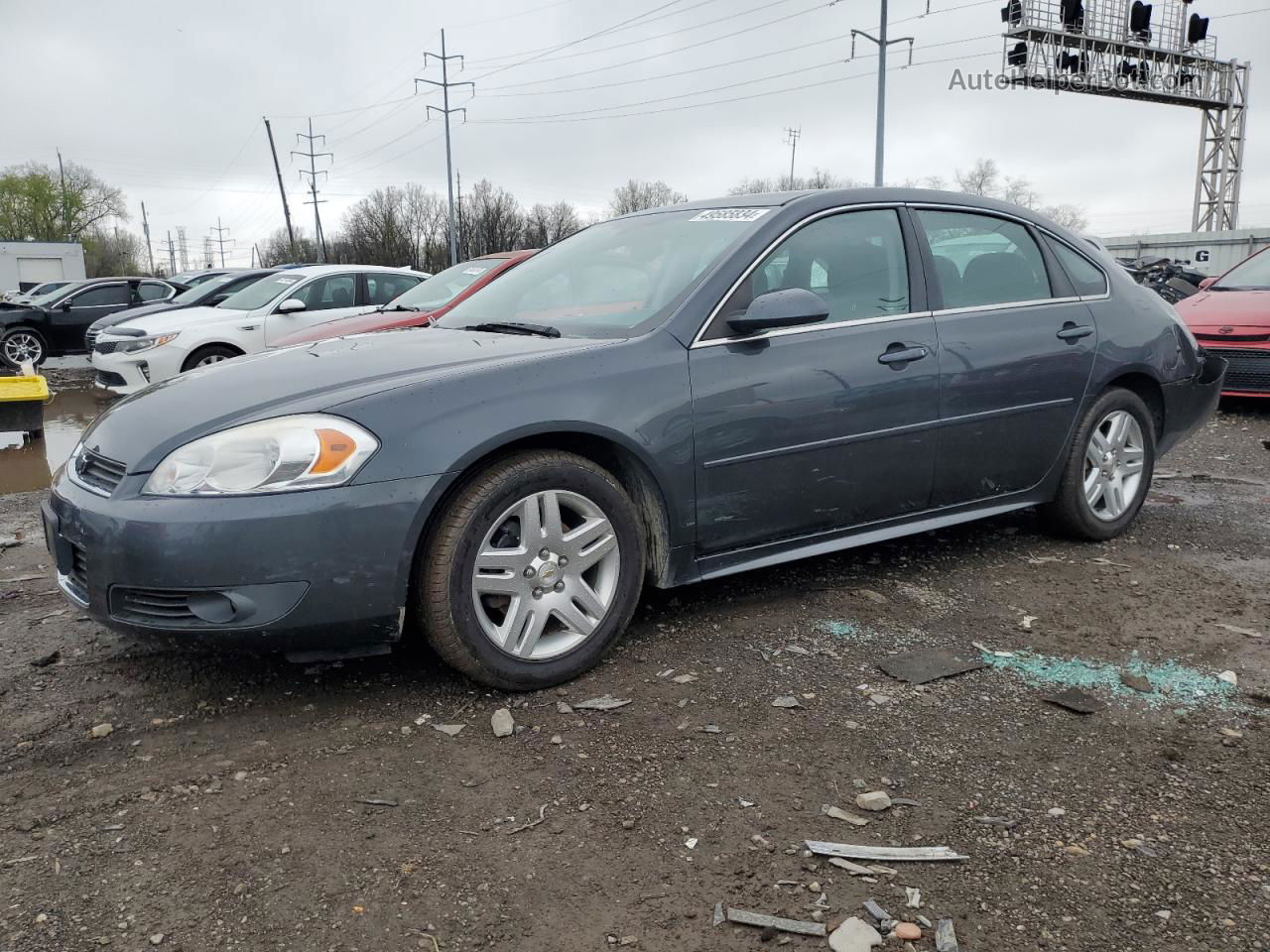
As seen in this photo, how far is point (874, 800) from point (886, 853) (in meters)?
0.24

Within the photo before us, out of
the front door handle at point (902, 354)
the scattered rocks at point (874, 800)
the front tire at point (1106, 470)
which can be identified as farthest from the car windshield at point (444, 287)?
the scattered rocks at point (874, 800)

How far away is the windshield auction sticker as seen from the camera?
3.96 m

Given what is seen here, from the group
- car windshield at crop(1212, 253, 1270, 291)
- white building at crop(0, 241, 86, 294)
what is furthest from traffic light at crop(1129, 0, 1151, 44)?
white building at crop(0, 241, 86, 294)

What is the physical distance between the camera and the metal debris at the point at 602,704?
3.18m

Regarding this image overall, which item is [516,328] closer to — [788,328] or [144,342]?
[788,328]

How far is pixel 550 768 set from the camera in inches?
110

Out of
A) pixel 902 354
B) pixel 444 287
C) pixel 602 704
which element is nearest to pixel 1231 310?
pixel 902 354

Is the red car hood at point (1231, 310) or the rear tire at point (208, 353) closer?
the red car hood at point (1231, 310)

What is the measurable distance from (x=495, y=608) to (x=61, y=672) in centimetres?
156

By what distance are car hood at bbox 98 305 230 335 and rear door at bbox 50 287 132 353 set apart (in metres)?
6.20

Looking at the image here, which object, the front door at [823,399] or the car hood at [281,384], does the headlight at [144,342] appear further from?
the front door at [823,399]

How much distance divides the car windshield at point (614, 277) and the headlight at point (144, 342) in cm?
748

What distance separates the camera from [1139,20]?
103ft

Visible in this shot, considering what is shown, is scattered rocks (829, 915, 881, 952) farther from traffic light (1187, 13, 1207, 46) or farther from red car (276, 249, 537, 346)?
traffic light (1187, 13, 1207, 46)
